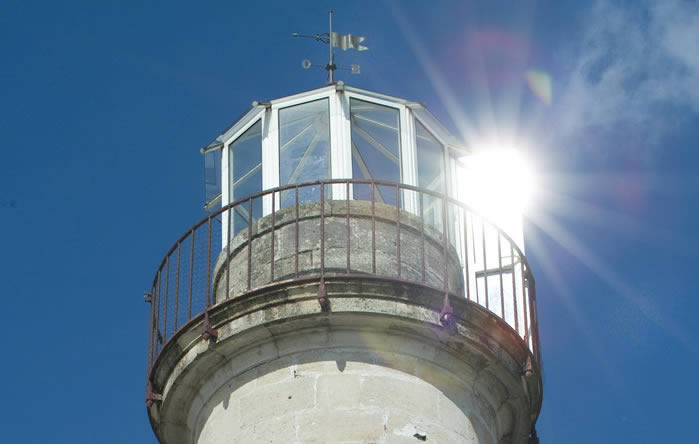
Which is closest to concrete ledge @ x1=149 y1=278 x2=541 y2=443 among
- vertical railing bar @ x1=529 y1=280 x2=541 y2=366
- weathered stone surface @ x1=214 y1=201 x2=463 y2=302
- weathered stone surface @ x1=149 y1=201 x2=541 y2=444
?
weathered stone surface @ x1=149 y1=201 x2=541 y2=444

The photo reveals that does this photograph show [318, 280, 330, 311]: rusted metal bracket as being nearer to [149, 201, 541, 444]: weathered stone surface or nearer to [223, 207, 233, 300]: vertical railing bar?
[149, 201, 541, 444]: weathered stone surface

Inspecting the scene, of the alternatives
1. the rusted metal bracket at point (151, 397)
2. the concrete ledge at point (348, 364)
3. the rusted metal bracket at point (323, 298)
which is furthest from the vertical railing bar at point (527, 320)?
the rusted metal bracket at point (151, 397)

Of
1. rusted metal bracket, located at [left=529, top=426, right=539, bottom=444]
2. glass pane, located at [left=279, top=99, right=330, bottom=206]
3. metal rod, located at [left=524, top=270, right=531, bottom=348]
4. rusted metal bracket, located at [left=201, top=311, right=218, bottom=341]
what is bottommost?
rusted metal bracket, located at [left=529, top=426, right=539, bottom=444]

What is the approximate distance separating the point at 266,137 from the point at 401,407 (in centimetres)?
368

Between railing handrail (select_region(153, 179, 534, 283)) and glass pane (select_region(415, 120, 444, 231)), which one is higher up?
glass pane (select_region(415, 120, 444, 231))

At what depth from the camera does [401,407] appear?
13.8 metres

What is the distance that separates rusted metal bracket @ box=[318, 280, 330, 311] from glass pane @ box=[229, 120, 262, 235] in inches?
86.4

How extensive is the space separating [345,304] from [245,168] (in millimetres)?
2952

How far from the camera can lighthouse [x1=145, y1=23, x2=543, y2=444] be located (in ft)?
45.6

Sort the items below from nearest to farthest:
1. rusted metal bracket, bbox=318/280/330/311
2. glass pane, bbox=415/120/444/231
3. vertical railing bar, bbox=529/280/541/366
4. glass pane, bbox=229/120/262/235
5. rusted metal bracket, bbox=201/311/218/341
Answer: rusted metal bracket, bbox=318/280/330/311 → rusted metal bracket, bbox=201/311/218/341 → vertical railing bar, bbox=529/280/541/366 → glass pane, bbox=229/120/262/235 → glass pane, bbox=415/120/444/231

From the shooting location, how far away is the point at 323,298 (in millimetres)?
13922

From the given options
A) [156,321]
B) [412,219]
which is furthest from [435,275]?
[156,321]

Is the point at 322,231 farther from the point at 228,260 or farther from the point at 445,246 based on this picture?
the point at 445,246

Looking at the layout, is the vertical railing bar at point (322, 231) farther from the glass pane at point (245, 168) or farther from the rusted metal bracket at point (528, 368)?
the rusted metal bracket at point (528, 368)
